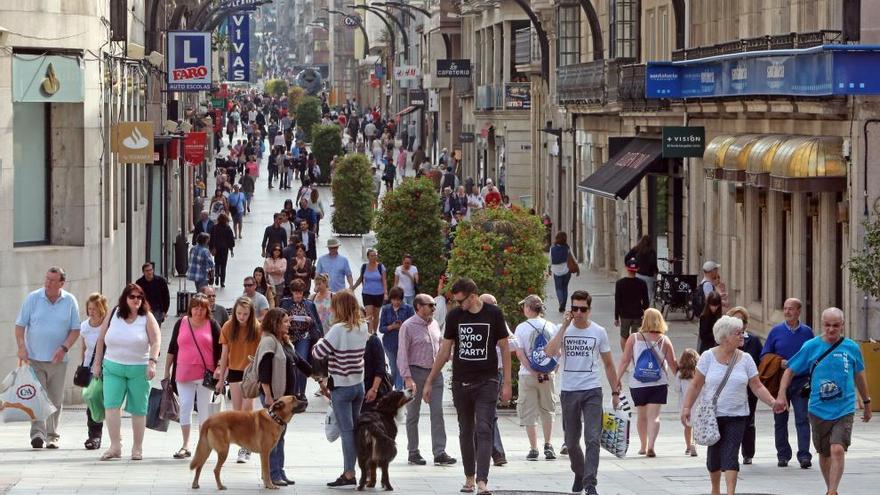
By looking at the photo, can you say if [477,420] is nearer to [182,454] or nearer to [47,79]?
[182,454]

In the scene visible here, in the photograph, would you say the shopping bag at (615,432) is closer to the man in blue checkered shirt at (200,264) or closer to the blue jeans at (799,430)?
the blue jeans at (799,430)

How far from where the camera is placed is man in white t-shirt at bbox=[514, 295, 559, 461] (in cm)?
1609

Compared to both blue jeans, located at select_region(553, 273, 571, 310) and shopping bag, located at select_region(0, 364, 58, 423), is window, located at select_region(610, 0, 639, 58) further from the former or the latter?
shopping bag, located at select_region(0, 364, 58, 423)

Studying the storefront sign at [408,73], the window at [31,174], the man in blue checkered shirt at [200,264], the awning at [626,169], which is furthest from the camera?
the storefront sign at [408,73]

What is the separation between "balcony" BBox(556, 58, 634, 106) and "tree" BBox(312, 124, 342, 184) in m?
21.0

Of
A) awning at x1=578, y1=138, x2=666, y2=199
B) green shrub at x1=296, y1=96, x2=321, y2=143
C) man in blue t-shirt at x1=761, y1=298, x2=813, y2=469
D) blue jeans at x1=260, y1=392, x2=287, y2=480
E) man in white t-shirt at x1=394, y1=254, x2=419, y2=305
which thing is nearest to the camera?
blue jeans at x1=260, y1=392, x2=287, y2=480

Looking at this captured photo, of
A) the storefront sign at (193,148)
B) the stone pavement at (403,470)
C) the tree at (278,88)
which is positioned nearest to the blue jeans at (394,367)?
the stone pavement at (403,470)

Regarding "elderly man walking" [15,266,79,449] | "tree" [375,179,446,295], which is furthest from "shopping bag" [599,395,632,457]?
"tree" [375,179,446,295]

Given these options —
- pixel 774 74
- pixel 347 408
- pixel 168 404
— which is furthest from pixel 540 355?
pixel 774 74

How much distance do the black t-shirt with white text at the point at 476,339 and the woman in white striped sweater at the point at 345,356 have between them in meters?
1.01

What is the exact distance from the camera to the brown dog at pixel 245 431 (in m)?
13.6

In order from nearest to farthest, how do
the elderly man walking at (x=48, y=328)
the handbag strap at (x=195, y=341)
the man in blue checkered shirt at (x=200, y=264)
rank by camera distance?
the handbag strap at (x=195, y=341) → the elderly man walking at (x=48, y=328) → the man in blue checkered shirt at (x=200, y=264)

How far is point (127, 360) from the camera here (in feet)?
50.6

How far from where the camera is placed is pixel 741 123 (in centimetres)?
2883
